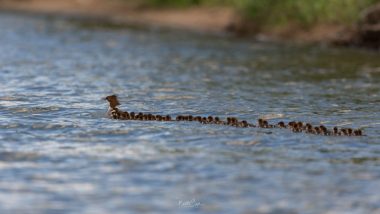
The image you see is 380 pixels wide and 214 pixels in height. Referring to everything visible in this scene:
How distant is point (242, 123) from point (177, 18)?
27.6m

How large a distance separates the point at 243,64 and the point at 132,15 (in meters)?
20.1

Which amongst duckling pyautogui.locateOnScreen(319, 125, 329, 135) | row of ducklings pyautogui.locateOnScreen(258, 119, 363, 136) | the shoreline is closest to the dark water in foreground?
row of ducklings pyautogui.locateOnScreen(258, 119, 363, 136)

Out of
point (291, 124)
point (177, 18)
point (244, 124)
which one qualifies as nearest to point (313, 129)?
point (291, 124)

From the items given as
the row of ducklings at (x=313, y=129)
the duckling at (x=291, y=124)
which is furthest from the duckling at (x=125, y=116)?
the duckling at (x=291, y=124)

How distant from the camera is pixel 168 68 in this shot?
88.3ft

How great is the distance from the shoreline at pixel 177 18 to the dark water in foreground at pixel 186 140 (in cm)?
658

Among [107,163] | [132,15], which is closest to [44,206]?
[107,163]

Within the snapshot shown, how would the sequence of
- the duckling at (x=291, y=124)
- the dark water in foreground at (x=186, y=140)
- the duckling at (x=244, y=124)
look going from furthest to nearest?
the duckling at (x=244, y=124), the duckling at (x=291, y=124), the dark water in foreground at (x=186, y=140)

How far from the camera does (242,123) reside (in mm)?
16297

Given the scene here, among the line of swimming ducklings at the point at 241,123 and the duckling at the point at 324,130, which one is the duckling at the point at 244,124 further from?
the duckling at the point at 324,130

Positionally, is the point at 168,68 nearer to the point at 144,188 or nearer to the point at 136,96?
the point at 136,96

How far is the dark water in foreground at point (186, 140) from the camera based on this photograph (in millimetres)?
11555

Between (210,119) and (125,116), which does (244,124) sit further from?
(125,116)

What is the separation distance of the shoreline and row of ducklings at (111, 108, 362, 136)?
17.6 meters
